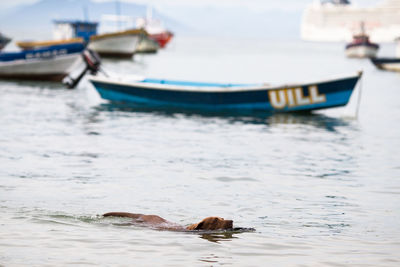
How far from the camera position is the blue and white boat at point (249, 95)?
21.1 meters

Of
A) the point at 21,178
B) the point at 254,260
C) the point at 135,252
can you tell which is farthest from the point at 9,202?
the point at 254,260

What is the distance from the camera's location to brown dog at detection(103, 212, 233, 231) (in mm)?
7758

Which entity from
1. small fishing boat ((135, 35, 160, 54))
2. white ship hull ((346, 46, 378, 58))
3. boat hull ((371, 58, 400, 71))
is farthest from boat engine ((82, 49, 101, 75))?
white ship hull ((346, 46, 378, 58))

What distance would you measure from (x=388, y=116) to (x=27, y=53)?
1627 cm

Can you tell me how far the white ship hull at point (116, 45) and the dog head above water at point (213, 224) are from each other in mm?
51354

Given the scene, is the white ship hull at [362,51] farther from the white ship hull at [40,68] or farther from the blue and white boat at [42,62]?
the blue and white boat at [42,62]

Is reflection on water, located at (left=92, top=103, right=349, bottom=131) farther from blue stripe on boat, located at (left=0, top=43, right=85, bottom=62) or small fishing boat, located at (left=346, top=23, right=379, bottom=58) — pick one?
small fishing boat, located at (left=346, top=23, right=379, bottom=58)

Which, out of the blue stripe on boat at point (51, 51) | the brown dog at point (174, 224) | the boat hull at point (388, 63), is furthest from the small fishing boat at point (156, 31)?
the brown dog at point (174, 224)

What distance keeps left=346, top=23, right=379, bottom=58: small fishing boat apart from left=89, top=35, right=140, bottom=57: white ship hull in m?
31.8

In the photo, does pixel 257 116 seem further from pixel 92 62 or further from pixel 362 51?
pixel 362 51

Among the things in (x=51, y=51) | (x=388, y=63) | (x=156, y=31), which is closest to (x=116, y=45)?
(x=388, y=63)

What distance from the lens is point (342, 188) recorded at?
36.3ft

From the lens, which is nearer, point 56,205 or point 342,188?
point 56,205

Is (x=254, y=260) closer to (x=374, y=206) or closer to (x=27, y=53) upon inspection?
(x=374, y=206)
